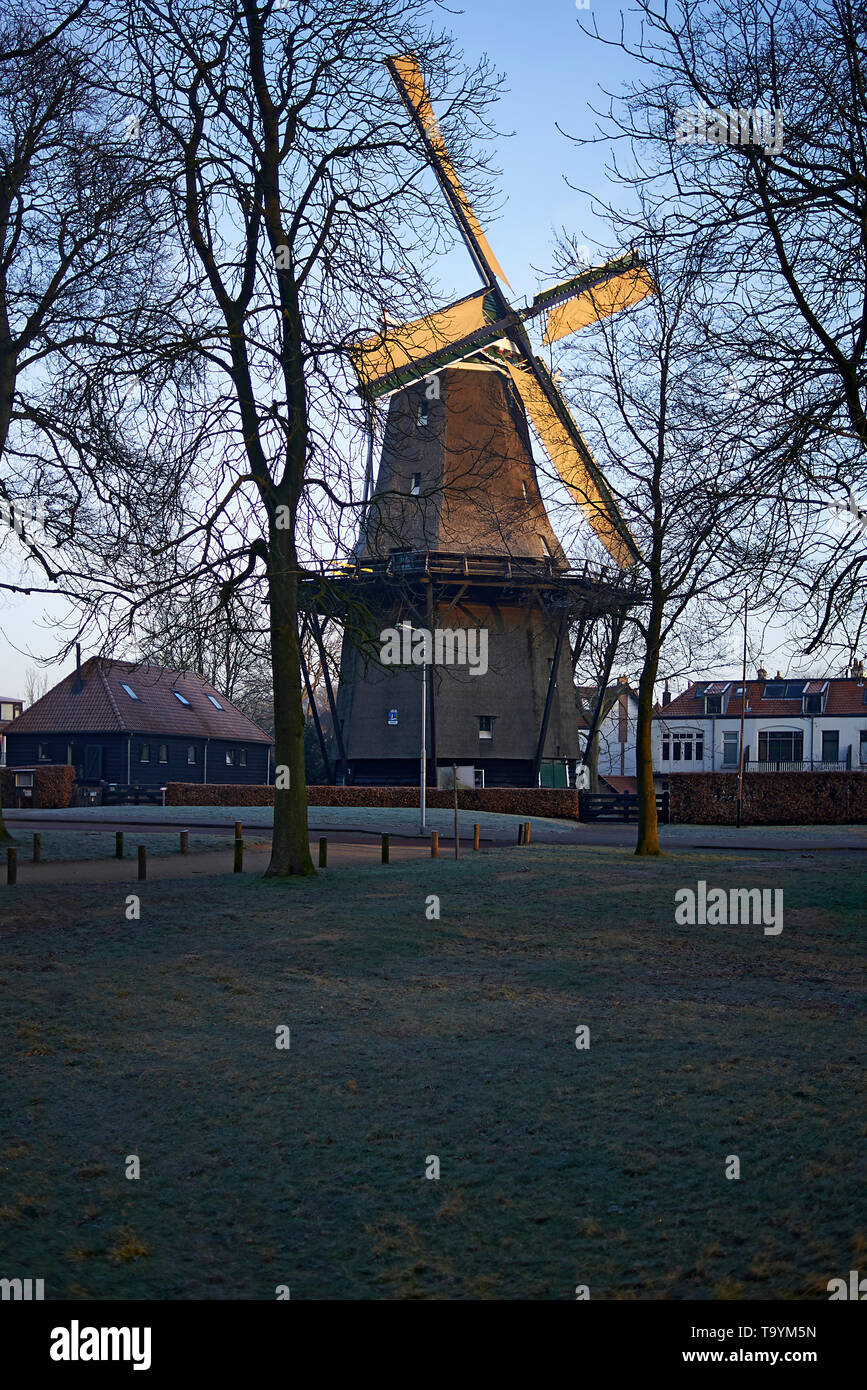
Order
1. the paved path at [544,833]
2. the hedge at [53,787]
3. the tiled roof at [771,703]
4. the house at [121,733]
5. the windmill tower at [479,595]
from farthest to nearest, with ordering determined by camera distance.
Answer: the tiled roof at [771,703] < the house at [121,733] < the hedge at [53,787] < the windmill tower at [479,595] < the paved path at [544,833]

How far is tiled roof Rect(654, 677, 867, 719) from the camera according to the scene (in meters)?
73.9

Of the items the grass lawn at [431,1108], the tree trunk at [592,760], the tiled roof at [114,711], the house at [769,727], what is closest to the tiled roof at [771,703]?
the house at [769,727]

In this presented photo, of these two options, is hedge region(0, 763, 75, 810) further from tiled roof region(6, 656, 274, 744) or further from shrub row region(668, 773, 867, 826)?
shrub row region(668, 773, 867, 826)

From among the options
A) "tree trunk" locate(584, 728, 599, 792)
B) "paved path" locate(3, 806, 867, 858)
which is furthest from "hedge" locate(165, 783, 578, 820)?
"tree trunk" locate(584, 728, 599, 792)

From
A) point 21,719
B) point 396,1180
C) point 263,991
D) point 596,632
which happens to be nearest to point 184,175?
point 263,991

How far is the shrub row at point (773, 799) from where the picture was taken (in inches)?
1725

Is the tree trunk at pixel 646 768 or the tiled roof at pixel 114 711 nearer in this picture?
the tree trunk at pixel 646 768

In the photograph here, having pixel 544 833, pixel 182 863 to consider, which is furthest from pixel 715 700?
pixel 182 863

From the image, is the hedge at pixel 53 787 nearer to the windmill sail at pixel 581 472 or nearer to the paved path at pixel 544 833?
the paved path at pixel 544 833

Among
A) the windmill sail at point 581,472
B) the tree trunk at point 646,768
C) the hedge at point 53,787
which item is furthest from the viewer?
the hedge at point 53,787

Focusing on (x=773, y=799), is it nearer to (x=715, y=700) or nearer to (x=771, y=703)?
(x=771, y=703)
